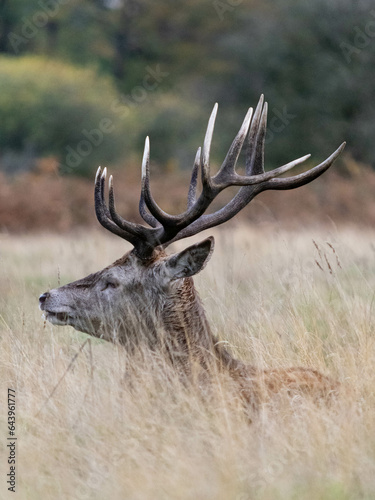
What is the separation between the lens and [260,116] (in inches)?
234

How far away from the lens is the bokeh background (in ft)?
79.4

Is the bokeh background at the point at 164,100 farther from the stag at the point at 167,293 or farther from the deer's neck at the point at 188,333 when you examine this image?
the deer's neck at the point at 188,333

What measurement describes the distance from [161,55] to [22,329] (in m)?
43.7

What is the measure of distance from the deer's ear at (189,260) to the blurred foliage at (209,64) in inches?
1010

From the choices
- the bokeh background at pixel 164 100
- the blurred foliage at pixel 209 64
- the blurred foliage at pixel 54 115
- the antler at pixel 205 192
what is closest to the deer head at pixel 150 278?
the antler at pixel 205 192

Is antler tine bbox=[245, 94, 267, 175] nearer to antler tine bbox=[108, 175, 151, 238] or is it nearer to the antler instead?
the antler

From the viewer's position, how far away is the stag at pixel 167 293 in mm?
5059

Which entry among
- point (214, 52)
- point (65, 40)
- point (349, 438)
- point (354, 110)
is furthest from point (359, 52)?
point (349, 438)

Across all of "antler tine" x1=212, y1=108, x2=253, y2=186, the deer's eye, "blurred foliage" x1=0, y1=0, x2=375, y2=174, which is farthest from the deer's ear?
"blurred foliage" x1=0, y1=0, x2=375, y2=174

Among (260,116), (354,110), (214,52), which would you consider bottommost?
(260,116)

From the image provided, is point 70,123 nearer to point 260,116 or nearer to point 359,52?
point 359,52

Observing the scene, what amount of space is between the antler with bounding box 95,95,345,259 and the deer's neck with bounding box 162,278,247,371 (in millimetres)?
336

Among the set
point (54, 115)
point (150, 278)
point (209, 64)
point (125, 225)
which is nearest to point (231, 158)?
point (125, 225)

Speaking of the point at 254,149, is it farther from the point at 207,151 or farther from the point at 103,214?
the point at 103,214
